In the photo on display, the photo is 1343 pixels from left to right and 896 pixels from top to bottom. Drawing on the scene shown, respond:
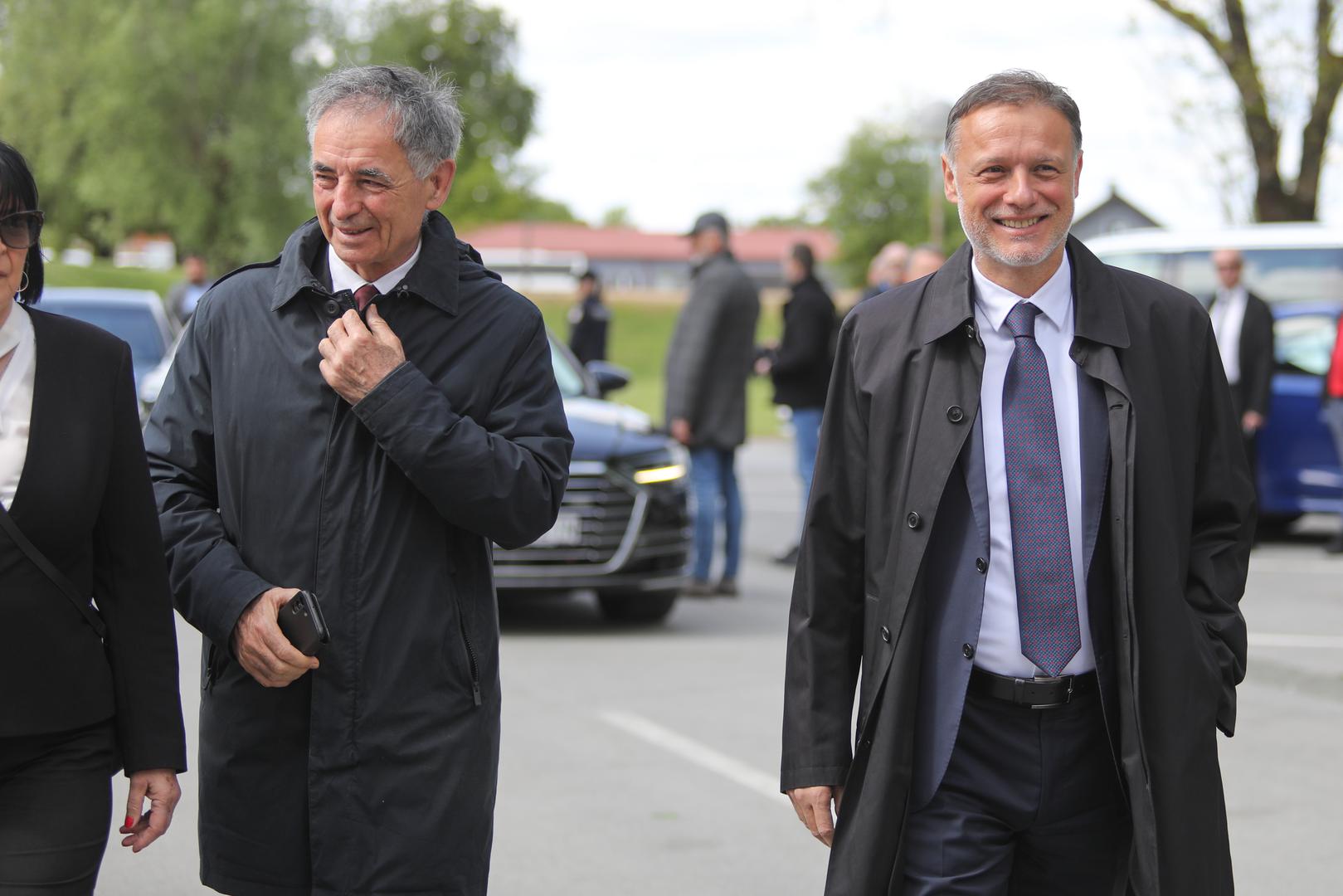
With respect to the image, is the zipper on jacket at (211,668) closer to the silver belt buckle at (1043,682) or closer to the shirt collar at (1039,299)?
the silver belt buckle at (1043,682)

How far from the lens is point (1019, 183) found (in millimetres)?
3117

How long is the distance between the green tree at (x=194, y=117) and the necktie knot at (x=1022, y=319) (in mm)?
45411

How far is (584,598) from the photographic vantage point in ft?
35.2

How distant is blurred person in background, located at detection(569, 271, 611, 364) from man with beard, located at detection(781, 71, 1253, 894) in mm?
16380

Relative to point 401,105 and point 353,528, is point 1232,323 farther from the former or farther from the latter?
point 353,528

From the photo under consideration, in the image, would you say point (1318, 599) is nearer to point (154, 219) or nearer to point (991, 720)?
point (991, 720)

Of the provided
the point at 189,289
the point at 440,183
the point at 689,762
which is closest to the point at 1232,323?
the point at 689,762

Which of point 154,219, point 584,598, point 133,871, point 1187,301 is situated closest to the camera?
point 1187,301

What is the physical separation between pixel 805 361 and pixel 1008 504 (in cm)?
849

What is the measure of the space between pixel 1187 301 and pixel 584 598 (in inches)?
304

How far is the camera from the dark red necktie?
3.22 m

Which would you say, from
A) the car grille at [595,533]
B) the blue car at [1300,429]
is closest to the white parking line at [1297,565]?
the blue car at [1300,429]

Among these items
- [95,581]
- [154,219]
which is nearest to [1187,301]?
[95,581]

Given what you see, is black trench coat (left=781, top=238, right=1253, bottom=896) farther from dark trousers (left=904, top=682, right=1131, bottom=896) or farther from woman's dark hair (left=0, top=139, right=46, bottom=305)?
woman's dark hair (left=0, top=139, right=46, bottom=305)
